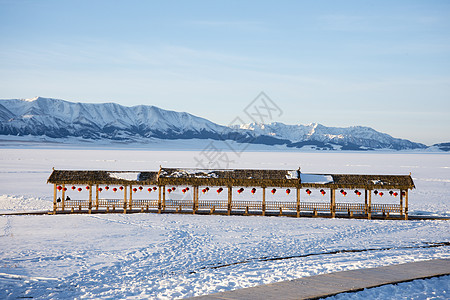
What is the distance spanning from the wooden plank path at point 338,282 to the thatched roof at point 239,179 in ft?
45.3

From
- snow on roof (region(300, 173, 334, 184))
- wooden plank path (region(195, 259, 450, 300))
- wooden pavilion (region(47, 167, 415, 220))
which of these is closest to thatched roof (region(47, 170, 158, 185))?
wooden pavilion (region(47, 167, 415, 220))

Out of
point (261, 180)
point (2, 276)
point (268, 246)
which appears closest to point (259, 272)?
point (268, 246)

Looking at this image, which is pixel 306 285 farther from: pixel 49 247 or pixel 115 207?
pixel 115 207

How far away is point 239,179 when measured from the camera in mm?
29953

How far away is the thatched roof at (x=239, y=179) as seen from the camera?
29297mm

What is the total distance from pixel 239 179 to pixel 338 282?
16.9 metres

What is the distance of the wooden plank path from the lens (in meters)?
12.1

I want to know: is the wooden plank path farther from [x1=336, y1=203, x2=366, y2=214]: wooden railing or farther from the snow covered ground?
[x1=336, y1=203, x2=366, y2=214]: wooden railing

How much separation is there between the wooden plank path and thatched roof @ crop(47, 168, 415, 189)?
13.8m

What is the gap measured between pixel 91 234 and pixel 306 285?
13.4 meters

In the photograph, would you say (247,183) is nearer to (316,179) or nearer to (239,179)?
(239,179)

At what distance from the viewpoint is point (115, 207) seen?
33.4 metres

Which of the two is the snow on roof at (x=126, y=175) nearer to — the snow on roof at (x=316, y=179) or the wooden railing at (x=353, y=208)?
the snow on roof at (x=316, y=179)

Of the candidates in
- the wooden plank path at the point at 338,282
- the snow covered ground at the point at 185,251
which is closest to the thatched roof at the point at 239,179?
the snow covered ground at the point at 185,251
